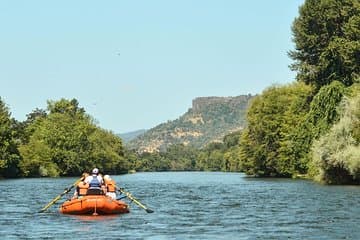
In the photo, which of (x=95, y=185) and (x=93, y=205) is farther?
(x=95, y=185)

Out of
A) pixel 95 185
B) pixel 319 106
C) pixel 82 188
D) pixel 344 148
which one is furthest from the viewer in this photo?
pixel 319 106

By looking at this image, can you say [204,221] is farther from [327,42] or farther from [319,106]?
[327,42]

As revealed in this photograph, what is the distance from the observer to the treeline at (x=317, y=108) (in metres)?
65.0

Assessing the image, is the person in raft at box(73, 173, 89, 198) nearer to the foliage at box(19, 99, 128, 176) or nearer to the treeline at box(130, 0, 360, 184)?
the treeline at box(130, 0, 360, 184)

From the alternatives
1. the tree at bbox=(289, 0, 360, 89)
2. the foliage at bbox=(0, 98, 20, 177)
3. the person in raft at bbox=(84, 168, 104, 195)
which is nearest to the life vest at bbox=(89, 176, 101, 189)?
the person in raft at bbox=(84, 168, 104, 195)

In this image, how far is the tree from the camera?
251 feet

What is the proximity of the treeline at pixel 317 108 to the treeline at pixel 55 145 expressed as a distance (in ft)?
106

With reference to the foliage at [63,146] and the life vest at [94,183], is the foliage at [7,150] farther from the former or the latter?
the life vest at [94,183]

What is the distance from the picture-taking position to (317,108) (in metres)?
77.9

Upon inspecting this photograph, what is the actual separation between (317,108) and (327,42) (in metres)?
7.29

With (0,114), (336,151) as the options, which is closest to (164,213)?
(336,151)

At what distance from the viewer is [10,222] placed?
3575cm

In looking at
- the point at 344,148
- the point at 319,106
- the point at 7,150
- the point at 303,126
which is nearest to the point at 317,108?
the point at 319,106

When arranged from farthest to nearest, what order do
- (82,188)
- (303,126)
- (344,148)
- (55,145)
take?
(55,145)
(303,126)
(344,148)
(82,188)
